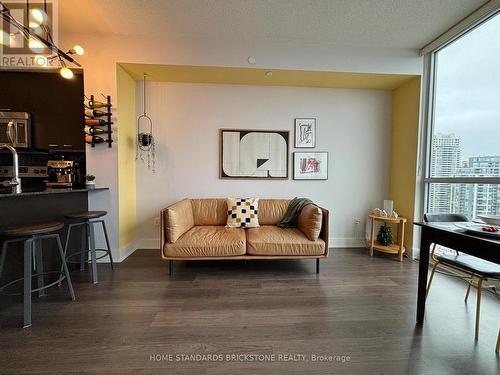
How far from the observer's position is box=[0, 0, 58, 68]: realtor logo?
192 centimetres

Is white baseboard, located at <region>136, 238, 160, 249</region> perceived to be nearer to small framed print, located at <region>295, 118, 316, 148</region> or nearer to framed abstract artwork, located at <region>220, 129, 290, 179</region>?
framed abstract artwork, located at <region>220, 129, 290, 179</region>

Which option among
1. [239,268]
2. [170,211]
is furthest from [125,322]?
[239,268]

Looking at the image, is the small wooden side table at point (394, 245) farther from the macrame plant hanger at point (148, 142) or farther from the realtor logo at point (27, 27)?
the realtor logo at point (27, 27)

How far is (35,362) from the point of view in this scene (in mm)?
1290

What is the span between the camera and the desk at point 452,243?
118 cm

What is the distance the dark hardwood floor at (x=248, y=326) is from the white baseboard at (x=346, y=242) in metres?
0.93

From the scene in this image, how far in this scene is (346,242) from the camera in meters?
3.42

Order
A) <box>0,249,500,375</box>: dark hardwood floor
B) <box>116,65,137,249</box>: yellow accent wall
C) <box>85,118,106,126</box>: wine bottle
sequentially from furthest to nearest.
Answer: <box>116,65,137,249</box>: yellow accent wall
<box>85,118,106,126</box>: wine bottle
<box>0,249,500,375</box>: dark hardwood floor

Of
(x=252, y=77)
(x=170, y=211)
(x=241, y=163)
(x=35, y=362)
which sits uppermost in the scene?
(x=252, y=77)

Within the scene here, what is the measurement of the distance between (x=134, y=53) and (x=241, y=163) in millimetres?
1971

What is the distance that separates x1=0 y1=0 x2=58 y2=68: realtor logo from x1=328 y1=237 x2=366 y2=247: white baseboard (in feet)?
13.9

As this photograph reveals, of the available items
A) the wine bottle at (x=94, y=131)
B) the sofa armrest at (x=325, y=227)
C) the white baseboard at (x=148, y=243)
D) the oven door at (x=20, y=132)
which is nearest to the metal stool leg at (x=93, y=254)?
the white baseboard at (x=148, y=243)

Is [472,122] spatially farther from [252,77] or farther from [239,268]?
[239,268]

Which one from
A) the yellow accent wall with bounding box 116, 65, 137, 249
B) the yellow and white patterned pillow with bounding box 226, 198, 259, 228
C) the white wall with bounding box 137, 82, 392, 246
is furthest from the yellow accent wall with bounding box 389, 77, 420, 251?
the yellow accent wall with bounding box 116, 65, 137, 249
